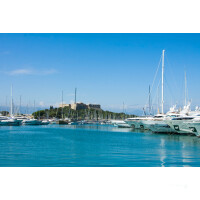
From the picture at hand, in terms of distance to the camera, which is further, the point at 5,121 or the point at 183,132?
the point at 5,121

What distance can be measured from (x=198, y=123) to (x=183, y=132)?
486 cm

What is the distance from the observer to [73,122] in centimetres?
9938
